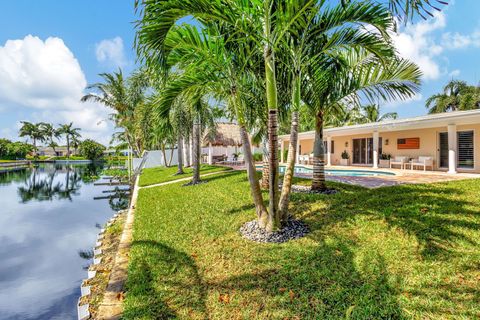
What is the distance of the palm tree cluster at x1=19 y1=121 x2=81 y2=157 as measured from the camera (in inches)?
3054

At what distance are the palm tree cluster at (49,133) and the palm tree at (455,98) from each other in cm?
8793

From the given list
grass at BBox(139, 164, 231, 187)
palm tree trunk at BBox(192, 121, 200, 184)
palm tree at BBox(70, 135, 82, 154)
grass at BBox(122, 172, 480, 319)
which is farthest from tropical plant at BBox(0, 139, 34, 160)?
grass at BBox(122, 172, 480, 319)

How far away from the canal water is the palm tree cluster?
71911 mm

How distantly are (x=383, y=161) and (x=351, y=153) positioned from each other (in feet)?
11.7

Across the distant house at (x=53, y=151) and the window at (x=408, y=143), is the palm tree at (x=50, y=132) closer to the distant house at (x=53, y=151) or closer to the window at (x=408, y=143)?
the distant house at (x=53, y=151)

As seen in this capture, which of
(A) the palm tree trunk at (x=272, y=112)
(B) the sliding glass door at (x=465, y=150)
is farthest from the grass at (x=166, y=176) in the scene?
(B) the sliding glass door at (x=465, y=150)

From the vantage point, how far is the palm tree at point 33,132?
76.9 meters

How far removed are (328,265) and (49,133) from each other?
98.6 metres

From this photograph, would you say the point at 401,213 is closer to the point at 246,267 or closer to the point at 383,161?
the point at 246,267

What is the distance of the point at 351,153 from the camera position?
22.8m

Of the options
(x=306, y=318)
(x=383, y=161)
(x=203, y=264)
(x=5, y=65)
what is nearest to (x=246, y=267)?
(x=203, y=264)

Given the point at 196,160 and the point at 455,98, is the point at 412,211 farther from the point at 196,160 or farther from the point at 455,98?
the point at 455,98

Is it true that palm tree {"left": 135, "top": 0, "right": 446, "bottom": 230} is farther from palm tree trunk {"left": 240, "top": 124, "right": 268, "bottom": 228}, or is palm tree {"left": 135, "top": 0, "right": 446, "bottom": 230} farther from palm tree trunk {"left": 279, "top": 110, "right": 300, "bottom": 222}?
palm tree trunk {"left": 279, "top": 110, "right": 300, "bottom": 222}

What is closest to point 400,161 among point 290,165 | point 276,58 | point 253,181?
point 290,165
